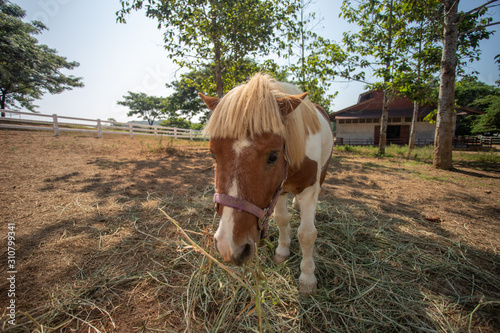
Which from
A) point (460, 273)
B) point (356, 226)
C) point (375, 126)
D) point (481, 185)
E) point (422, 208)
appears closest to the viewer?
point (460, 273)

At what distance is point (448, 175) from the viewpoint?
20.4ft

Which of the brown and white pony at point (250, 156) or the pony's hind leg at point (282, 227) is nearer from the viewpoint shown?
the brown and white pony at point (250, 156)

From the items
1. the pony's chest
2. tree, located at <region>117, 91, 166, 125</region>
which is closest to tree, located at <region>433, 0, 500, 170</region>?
the pony's chest

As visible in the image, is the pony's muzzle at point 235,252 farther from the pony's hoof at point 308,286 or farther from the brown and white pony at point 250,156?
the pony's hoof at point 308,286

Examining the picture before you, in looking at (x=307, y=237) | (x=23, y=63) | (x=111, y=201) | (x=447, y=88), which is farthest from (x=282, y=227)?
(x=23, y=63)

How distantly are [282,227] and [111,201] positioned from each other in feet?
10.8

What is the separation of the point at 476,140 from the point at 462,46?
15536mm

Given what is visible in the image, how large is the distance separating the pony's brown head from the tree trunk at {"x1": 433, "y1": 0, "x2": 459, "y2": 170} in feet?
27.3

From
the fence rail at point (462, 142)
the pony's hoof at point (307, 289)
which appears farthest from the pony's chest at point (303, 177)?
the fence rail at point (462, 142)

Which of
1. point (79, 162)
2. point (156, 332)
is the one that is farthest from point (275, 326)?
point (79, 162)

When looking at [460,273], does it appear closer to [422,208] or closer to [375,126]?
[422,208]

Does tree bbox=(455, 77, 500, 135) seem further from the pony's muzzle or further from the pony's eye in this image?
the pony's muzzle

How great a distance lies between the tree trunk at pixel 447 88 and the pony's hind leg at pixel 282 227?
7.82 m

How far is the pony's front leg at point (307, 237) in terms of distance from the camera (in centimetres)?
195
